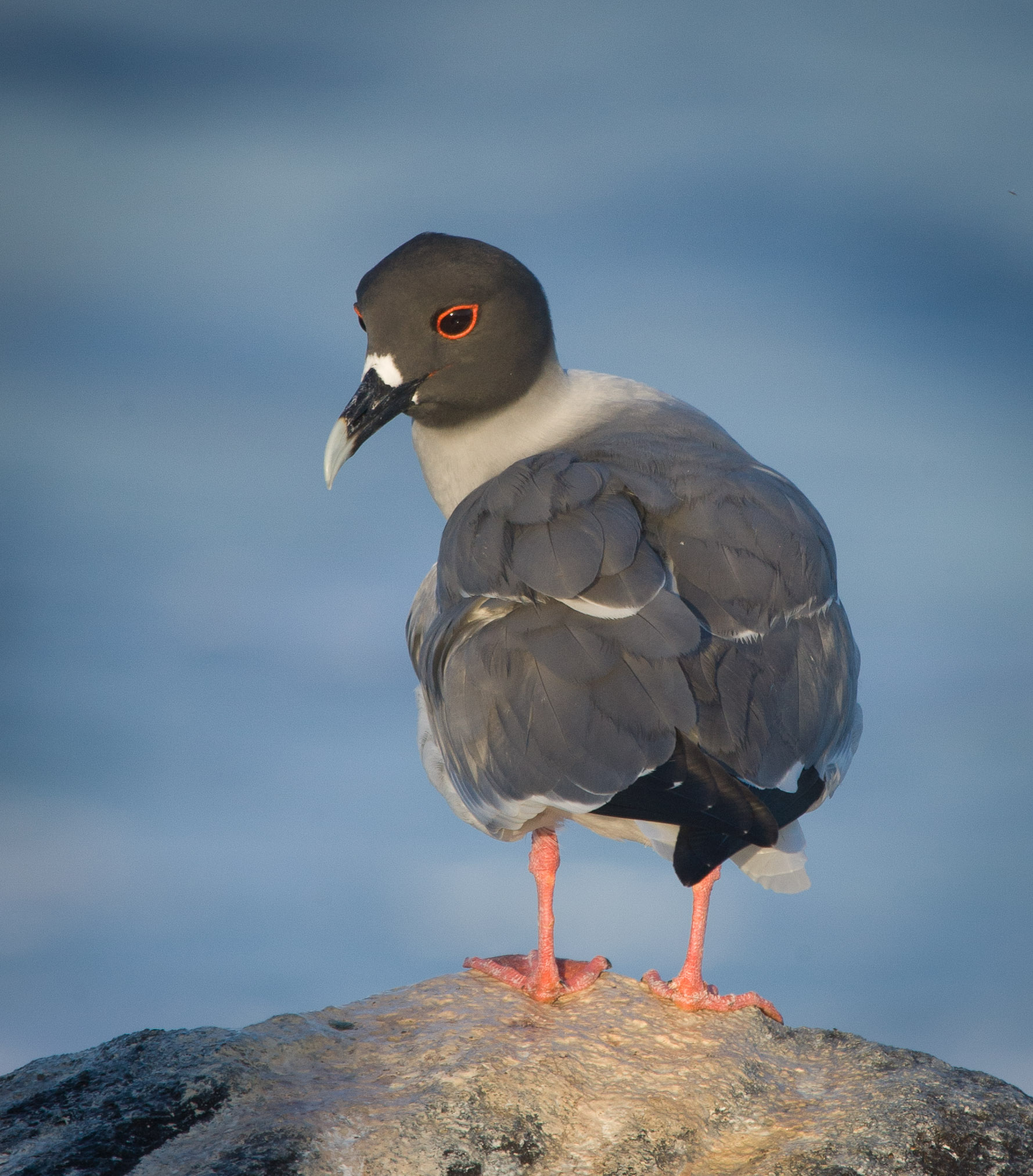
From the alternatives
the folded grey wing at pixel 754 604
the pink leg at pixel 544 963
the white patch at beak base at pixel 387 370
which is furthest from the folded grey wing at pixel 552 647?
the white patch at beak base at pixel 387 370

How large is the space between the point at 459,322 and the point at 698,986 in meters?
3.40

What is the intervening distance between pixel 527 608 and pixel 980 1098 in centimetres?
242

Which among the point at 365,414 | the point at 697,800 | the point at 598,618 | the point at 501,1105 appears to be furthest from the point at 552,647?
the point at 365,414

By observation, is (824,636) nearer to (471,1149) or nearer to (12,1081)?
(471,1149)

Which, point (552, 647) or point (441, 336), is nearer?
point (552, 647)

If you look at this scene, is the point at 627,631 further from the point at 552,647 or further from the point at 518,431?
the point at 518,431

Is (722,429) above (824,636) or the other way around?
above

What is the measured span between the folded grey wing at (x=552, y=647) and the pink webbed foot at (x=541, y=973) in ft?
2.87

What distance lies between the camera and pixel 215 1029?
5070mm

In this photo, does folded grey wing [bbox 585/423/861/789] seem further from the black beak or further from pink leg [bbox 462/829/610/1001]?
pink leg [bbox 462/829/610/1001]

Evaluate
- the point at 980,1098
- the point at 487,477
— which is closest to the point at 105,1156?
the point at 980,1098

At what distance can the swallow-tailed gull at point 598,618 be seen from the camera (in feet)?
14.9

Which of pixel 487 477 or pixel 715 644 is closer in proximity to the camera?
pixel 715 644

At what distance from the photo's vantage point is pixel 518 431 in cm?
686
